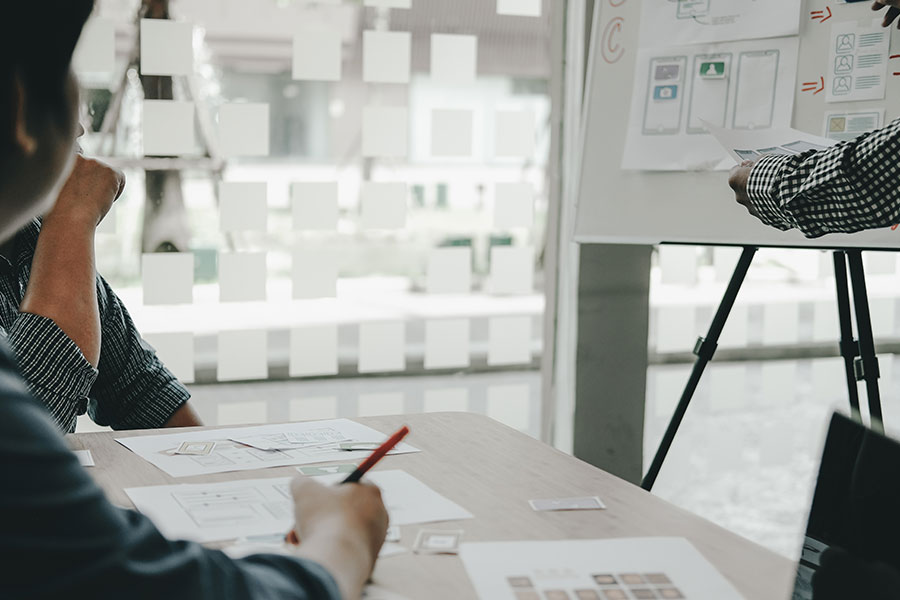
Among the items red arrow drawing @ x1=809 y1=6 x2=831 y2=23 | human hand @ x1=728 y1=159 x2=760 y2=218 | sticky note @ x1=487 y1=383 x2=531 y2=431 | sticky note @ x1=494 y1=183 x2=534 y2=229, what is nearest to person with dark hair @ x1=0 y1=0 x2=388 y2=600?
human hand @ x1=728 y1=159 x2=760 y2=218

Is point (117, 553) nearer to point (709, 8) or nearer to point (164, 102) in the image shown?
point (709, 8)

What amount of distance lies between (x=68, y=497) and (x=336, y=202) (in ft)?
8.59

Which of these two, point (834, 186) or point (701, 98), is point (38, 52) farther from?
point (701, 98)

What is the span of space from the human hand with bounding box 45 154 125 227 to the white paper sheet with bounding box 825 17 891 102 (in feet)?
4.99

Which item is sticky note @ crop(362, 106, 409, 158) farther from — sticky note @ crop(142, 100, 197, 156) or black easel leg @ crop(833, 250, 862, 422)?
black easel leg @ crop(833, 250, 862, 422)

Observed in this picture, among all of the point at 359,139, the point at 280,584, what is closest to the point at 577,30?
the point at 359,139

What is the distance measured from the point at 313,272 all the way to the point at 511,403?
0.93m

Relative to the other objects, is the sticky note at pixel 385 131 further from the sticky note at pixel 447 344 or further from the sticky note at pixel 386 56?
the sticky note at pixel 447 344

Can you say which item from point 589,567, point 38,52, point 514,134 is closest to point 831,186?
point 589,567

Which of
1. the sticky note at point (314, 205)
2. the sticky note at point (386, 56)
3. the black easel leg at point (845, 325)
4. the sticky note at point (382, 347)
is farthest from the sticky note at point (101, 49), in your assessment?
the black easel leg at point (845, 325)

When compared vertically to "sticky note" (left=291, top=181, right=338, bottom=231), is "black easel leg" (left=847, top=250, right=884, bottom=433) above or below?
below

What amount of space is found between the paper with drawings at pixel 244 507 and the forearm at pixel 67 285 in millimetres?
325

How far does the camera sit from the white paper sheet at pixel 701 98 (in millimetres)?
2180

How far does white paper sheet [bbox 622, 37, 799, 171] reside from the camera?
2.18 metres
